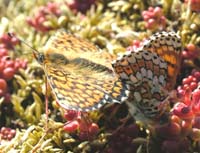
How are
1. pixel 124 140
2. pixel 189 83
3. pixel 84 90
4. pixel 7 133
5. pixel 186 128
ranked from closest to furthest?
pixel 84 90, pixel 186 128, pixel 124 140, pixel 189 83, pixel 7 133

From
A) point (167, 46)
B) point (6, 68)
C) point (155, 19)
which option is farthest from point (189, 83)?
point (6, 68)

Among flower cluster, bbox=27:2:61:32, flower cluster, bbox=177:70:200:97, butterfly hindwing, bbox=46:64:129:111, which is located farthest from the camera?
flower cluster, bbox=27:2:61:32

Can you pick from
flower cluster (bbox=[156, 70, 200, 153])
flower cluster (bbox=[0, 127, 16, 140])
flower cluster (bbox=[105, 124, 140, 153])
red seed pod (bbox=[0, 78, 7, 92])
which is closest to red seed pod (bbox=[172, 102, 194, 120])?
flower cluster (bbox=[156, 70, 200, 153])

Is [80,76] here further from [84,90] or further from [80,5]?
[80,5]

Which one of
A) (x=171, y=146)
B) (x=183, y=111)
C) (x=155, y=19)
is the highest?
(x=155, y=19)

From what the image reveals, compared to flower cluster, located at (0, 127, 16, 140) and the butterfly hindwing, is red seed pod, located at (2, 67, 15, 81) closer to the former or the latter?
flower cluster, located at (0, 127, 16, 140)
